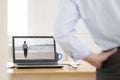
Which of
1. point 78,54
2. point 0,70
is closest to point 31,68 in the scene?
point 0,70

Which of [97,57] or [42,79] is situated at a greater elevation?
[97,57]

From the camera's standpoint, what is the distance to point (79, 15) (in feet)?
2.94

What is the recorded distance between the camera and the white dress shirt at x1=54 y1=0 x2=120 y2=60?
857mm

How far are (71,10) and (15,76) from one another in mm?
1155

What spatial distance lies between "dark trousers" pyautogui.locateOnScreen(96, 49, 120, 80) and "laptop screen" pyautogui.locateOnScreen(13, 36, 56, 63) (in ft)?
4.39

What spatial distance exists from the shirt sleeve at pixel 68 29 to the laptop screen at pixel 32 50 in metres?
1.31

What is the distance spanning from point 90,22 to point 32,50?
4.48ft

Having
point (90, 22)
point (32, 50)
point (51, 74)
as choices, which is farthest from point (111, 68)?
point (32, 50)

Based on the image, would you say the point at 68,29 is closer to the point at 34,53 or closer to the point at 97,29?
the point at 97,29

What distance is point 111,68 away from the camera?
0.87 metres

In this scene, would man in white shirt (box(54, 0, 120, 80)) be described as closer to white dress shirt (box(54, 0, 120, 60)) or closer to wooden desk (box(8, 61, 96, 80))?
white dress shirt (box(54, 0, 120, 60))

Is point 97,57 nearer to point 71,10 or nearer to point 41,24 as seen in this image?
point 71,10

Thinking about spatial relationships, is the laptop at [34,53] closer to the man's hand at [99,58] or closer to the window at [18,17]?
the man's hand at [99,58]

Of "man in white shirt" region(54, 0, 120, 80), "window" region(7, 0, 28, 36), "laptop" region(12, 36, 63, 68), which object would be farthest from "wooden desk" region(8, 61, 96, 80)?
"window" region(7, 0, 28, 36)
